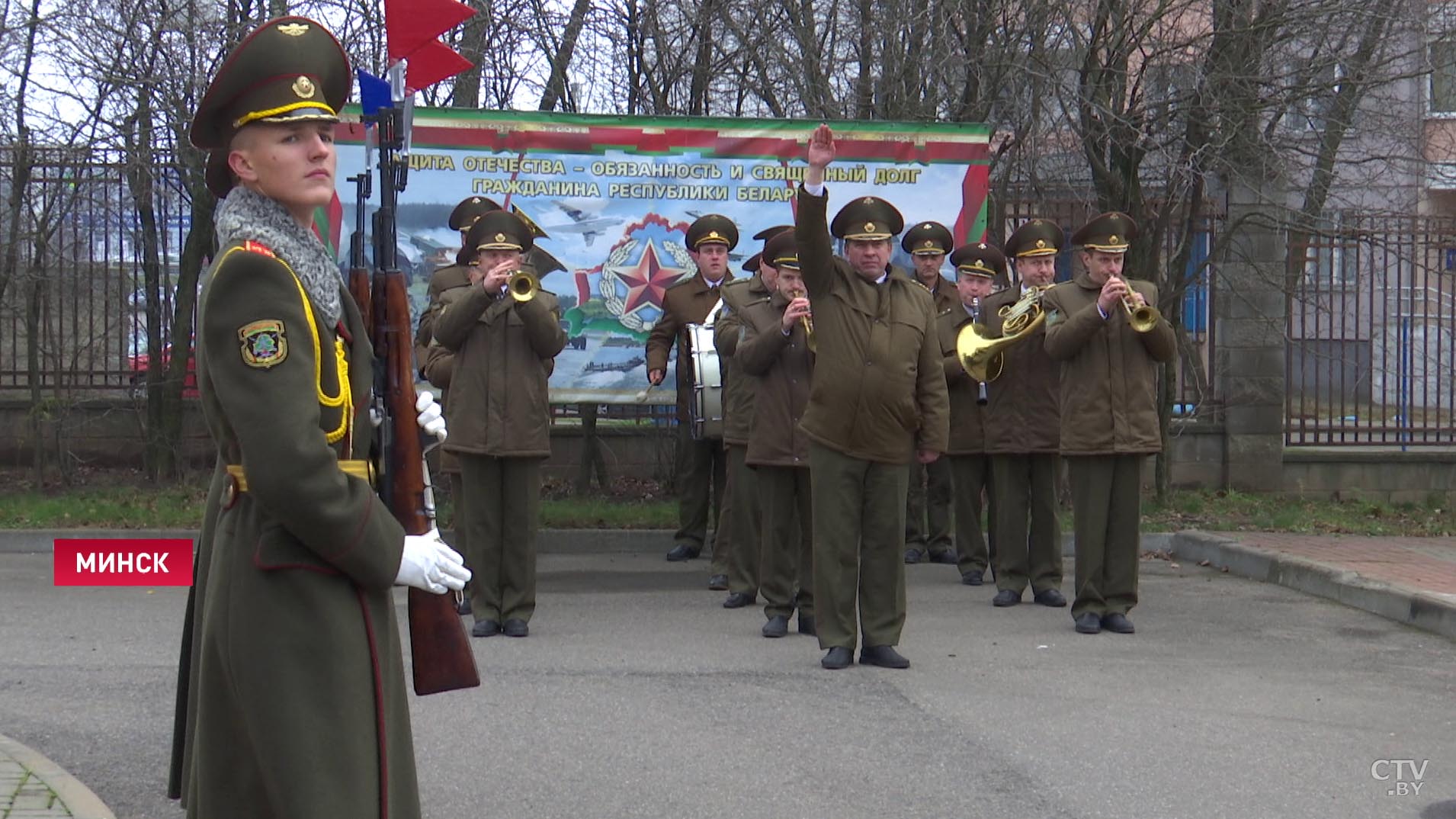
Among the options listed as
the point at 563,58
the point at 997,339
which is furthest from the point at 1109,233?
the point at 563,58

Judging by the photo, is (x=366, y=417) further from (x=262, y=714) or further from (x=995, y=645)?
(x=995, y=645)

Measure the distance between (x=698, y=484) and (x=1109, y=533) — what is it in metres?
3.49

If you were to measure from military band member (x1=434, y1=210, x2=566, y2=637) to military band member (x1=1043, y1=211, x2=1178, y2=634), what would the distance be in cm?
274

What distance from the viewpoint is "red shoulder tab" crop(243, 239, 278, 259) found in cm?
318

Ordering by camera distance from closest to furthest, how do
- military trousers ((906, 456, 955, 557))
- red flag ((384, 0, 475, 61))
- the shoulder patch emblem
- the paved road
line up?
the shoulder patch emblem → red flag ((384, 0, 475, 61)) → the paved road → military trousers ((906, 456, 955, 557))

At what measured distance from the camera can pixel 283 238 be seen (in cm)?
324

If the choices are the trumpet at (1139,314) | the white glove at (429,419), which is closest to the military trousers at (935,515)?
the trumpet at (1139,314)

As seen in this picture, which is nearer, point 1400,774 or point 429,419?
point 429,419

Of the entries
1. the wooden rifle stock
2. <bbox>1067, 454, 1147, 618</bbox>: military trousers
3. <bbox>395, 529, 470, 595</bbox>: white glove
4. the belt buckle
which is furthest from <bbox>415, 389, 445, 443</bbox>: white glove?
<bbox>1067, 454, 1147, 618</bbox>: military trousers

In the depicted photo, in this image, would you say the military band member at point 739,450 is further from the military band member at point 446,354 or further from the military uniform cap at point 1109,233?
the military uniform cap at point 1109,233

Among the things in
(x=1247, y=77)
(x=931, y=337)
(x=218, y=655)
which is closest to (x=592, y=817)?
(x=218, y=655)

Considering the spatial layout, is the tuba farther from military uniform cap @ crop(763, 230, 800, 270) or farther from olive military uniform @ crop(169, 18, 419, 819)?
olive military uniform @ crop(169, 18, 419, 819)

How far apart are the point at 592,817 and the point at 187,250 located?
9716 mm

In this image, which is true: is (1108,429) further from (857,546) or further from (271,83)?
(271,83)
